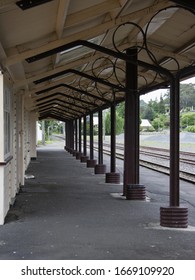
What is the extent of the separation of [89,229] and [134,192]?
3.96m

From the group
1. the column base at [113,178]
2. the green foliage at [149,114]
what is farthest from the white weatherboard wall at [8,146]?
the green foliage at [149,114]

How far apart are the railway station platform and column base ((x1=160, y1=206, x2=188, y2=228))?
162 mm

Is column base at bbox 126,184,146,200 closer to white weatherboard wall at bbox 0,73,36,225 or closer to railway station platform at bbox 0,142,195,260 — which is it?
railway station platform at bbox 0,142,195,260

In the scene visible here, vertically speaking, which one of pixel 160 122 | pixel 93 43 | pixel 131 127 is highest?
pixel 93 43

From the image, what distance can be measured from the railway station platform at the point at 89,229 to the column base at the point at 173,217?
0.16 m

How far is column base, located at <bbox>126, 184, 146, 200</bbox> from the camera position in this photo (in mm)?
11555

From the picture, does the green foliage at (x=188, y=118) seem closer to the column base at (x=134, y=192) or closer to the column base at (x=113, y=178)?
the column base at (x=113, y=178)

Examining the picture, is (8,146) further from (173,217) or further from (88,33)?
(173,217)

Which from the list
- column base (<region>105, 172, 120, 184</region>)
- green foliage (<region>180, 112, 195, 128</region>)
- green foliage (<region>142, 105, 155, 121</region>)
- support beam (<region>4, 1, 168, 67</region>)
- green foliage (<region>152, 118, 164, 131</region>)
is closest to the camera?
support beam (<region>4, 1, 168, 67</region>)

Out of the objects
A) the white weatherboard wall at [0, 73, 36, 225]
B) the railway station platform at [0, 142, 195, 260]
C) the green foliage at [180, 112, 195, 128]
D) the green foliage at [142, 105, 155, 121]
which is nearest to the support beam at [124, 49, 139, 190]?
the railway station platform at [0, 142, 195, 260]

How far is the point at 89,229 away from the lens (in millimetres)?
7738

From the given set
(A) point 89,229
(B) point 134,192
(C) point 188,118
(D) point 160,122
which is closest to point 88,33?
(A) point 89,229

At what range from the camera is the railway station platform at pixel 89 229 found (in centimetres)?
614

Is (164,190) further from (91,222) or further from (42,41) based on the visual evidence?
(42,41)
